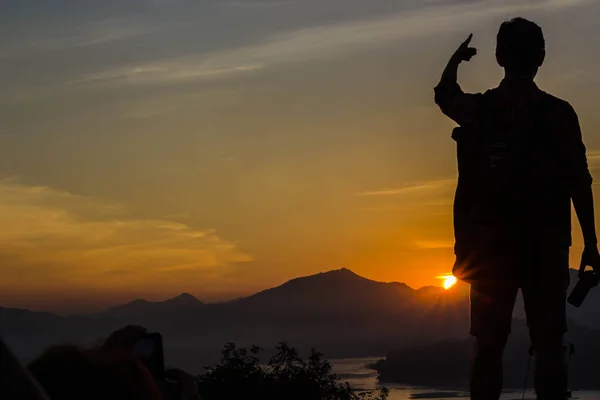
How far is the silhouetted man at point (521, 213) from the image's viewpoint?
6508 millimetres

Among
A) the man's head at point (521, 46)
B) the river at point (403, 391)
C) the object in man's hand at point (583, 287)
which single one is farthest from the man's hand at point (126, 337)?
the river at point (403, 391)

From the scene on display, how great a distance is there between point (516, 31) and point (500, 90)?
0.40m

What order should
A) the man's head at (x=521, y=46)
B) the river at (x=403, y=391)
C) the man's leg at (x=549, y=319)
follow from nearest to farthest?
the man's leg at (x=549, y=319) < the man's head at (x=521, y=46) < the river at (x=403, y=391)

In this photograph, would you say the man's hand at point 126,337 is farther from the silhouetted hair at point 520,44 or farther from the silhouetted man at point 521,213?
the silhouetted hair at point 520,44

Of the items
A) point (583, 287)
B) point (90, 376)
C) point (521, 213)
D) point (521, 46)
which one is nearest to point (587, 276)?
point (583, 287)

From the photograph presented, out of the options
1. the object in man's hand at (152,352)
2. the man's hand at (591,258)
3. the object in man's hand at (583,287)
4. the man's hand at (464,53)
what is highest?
the man's hand at (464,53)

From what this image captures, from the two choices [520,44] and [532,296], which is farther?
[520,44]

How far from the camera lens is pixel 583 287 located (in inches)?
260

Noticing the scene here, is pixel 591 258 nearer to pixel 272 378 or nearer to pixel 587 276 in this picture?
pixel 587 276

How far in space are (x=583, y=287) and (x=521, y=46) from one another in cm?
163

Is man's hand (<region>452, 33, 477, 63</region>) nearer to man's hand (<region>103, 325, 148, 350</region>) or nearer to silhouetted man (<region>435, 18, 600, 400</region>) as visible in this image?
silhouetted man (<region>435, 18, 600, 400</region>)

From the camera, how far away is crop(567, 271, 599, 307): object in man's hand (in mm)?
6582

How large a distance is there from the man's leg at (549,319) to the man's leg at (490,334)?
0.56ft

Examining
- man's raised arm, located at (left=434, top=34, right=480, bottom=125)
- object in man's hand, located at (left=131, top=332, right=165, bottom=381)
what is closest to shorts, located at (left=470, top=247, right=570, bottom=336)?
man's raised arm, located at (left=434, top=34, right=480, bottom=125)
